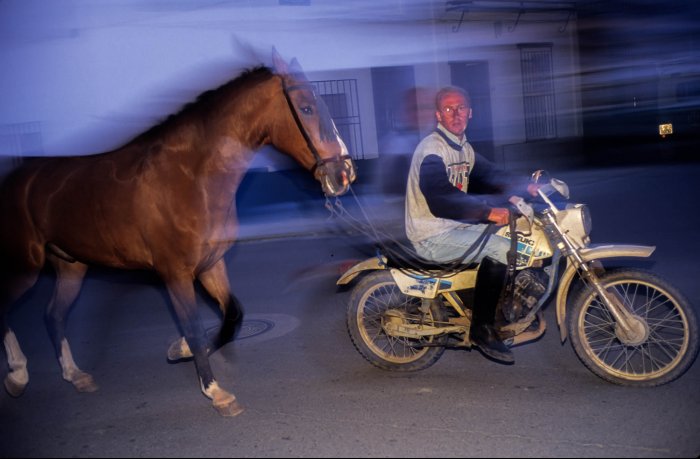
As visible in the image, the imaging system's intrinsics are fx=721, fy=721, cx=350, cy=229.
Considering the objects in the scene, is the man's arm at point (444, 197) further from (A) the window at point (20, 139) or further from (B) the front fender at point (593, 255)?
(A) the window at point (20, 139)

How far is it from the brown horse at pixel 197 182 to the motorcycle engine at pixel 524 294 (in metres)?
1.41

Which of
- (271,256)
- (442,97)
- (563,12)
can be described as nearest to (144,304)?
(271,256)

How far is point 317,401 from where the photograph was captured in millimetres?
5004

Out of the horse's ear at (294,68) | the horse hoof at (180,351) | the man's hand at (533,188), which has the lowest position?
the horse hoof at (180,351)

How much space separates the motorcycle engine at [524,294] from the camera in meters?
4.98

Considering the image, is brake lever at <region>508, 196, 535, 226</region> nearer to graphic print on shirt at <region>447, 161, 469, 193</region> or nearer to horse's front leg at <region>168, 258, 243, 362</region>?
graphic print on shirt at <region>447, 161, 469, 193</region>

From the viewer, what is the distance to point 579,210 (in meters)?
4.84

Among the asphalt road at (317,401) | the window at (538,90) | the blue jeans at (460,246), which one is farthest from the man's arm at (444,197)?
the window at (538,90)

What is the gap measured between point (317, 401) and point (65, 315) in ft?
7.47

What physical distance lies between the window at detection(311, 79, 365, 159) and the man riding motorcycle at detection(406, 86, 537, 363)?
11.8m

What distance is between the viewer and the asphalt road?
420 centimetres

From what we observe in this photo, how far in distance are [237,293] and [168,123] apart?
381 centimetres

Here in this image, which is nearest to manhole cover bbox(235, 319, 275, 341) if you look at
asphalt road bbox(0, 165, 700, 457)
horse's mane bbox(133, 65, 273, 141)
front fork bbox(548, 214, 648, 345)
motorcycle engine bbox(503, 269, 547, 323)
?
asphalt road bbox(0, 165, 700, 457)

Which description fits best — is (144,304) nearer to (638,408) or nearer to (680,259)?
(638,408)
